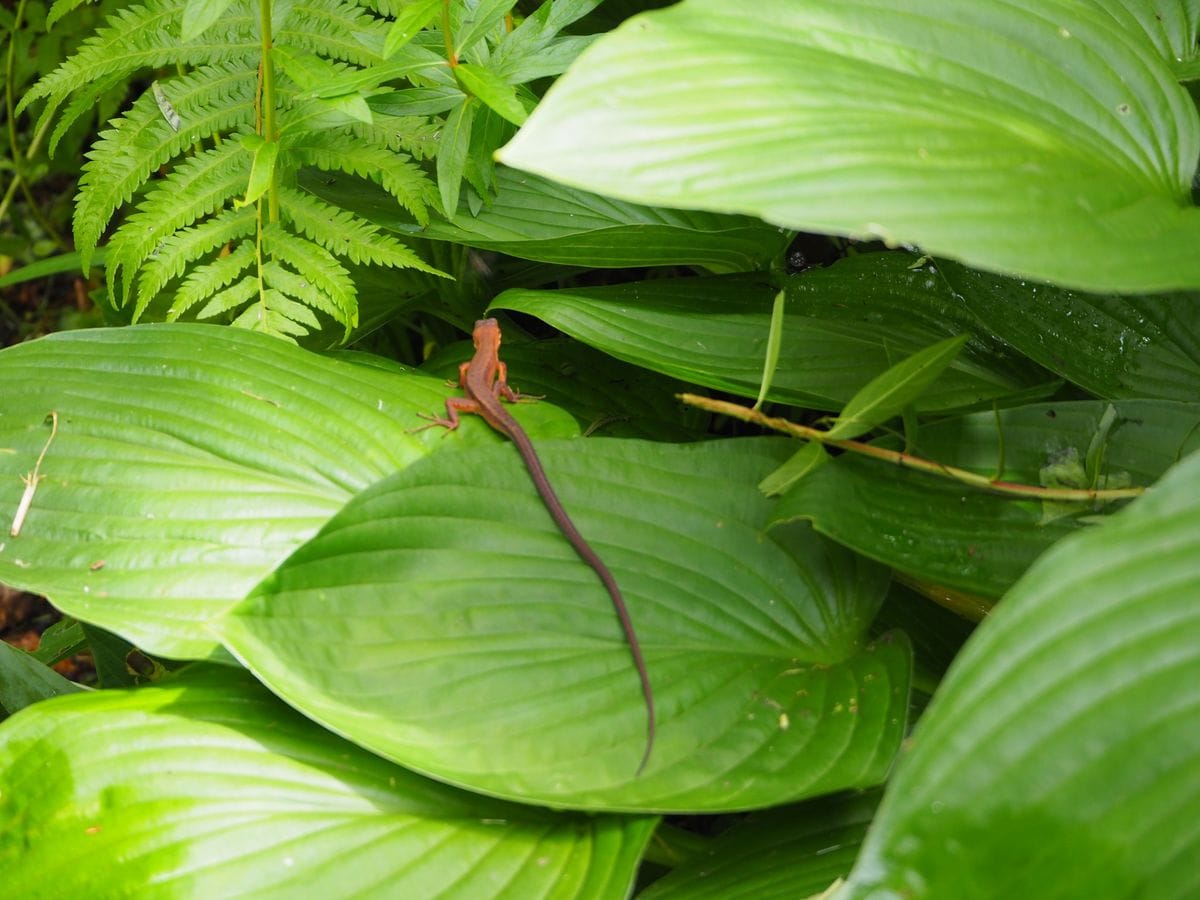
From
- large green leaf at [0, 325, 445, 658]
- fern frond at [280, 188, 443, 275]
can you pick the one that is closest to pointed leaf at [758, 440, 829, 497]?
large green leaf at [0, 325, 445, 658]

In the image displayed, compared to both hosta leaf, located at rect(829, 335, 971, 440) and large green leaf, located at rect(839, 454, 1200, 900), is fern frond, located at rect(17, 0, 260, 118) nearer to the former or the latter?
hosta leaf, located at rect(829, 335, 971, 440)

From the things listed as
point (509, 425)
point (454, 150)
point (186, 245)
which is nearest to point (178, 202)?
point (186, 245)

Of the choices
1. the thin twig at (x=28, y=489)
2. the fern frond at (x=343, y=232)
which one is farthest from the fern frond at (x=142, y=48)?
the thin twig at (x=28, y=489)

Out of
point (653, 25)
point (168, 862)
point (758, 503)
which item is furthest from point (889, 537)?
point (168, 862)

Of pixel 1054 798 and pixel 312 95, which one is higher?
pixel 312 95

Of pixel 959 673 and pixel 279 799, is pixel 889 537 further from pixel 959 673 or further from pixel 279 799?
pixel 279 799

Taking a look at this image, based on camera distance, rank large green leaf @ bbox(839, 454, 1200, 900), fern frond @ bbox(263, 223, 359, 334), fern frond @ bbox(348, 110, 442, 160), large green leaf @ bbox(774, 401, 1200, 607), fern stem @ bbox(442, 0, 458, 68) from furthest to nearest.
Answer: fern frond @ bbox(348, 110, 442, 160), fern frond @ bbox(263, 223, 359, 334), fern stem @ bbox(442, 0, 458, 68), large green leaf @ bbox(774, 401, 1200, 607), large green leaf @ bbox(839, 454, 1200, 900)

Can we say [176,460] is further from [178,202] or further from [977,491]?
[977,491]
